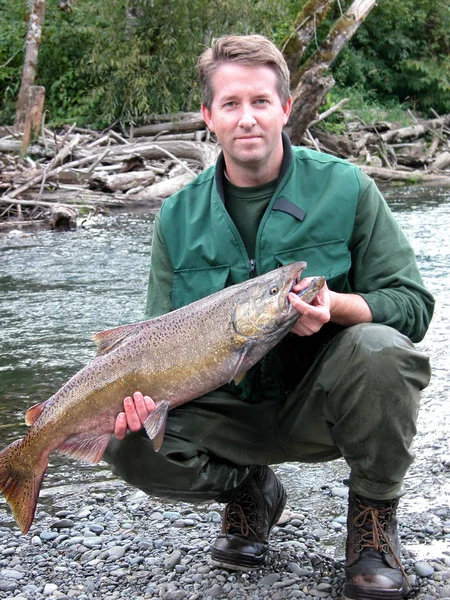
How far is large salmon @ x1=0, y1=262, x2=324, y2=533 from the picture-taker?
122 inches

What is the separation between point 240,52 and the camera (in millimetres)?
3531

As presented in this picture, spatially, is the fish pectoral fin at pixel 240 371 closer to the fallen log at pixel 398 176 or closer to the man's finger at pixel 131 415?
the man's finger at pixel 131 415

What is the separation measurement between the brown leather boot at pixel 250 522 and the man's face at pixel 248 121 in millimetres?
1291

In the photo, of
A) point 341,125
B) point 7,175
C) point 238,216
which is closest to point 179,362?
point 238,216

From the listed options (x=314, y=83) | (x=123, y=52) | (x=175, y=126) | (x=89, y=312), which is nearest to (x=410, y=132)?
(x=175, y=126)

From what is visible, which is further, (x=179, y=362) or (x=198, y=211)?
(x=198, y=211)

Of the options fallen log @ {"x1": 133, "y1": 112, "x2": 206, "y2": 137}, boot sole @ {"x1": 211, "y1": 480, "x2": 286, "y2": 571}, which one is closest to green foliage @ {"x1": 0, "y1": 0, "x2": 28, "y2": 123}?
fallen log @ {"x1": 133, "y1": 112, "x2": 206, "y2": 137}

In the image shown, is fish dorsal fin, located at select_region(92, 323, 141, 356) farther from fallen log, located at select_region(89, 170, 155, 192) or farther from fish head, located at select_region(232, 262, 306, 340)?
fallen log, located at select_region(89, 170, 155, 192)

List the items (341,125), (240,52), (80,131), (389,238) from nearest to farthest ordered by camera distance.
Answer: (389,238) < (240,52) < (80,131) < (341,125)

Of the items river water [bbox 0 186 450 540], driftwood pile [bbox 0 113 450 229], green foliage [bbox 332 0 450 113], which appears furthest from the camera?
green foliage [bbox 332 0 450 113]

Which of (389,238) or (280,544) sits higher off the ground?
(389,238)

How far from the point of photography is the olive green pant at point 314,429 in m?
2.94

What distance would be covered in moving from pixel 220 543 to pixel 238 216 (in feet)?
4.47

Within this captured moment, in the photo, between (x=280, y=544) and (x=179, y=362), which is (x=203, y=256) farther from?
(x=280, y=544)
